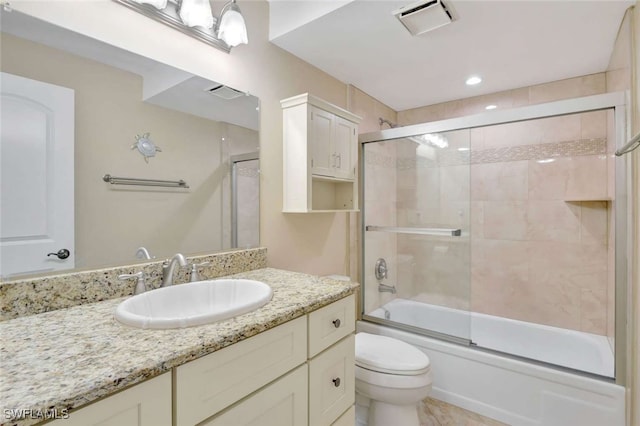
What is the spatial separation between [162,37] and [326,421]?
1.67m

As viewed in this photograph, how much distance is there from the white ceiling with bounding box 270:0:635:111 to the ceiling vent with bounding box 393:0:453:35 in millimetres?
37

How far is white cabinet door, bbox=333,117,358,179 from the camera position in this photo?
194 centimetres

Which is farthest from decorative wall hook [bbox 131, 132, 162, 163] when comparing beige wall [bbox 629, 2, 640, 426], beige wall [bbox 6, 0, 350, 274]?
beige wall [bbox 629, 2, 640, 426]

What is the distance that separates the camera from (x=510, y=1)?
144 cm

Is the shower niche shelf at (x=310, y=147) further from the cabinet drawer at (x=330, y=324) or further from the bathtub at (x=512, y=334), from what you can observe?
the bathtub at (x=512, y=334)

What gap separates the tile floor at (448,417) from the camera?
1.80 m

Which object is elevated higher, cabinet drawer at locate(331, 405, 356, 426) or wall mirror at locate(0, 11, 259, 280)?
wall mirror at locate(0, 11, 259, 280)

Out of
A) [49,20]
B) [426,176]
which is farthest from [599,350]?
[49,20]

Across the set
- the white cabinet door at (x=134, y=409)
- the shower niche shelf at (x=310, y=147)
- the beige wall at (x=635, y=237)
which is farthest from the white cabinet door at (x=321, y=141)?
the beige wall at (x=635, y=237)

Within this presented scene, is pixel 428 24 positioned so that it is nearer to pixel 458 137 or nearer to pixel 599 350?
pixel 458 137

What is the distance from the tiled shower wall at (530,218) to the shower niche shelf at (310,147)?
737mm

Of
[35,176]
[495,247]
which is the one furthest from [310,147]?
[495,247]

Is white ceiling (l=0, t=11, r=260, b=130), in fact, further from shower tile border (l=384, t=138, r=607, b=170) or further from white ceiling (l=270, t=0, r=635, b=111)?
shower tile border (l=384, t=138, r=607, b=170)

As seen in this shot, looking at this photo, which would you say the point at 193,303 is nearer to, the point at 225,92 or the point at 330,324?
the point at 330,324
